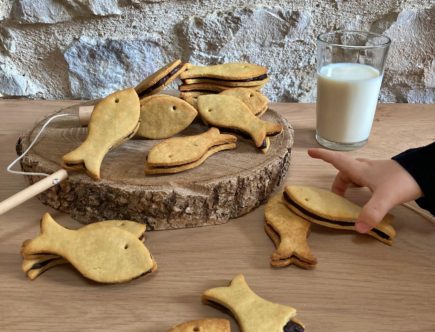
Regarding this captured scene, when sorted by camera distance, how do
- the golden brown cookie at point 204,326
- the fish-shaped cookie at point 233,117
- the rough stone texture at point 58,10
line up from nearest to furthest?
the golden brown cookie at point 204,326
the fish-shaped cookie at point 233,117
the rough stone texture at point 58,10

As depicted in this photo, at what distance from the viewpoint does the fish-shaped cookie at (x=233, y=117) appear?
634mm

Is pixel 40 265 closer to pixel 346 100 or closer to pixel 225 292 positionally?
pixel 225 292

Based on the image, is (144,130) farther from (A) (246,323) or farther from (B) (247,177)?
(A) (246,323)

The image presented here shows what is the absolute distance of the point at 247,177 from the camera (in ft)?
1.87

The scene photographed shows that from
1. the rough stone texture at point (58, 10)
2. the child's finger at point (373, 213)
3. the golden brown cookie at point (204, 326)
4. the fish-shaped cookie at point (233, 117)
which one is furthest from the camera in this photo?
the rough stone texture at point (58, 10)

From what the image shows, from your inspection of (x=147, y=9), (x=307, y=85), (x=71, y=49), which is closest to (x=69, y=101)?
(x=71, y=49)

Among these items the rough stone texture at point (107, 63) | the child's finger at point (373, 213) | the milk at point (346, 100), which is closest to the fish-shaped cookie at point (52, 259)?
the child's finger at point (373, 213)

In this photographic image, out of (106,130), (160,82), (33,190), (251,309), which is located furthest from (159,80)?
(251,309)

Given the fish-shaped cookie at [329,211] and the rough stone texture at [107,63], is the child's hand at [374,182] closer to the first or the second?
the fish-shaped cookie at [329,211]

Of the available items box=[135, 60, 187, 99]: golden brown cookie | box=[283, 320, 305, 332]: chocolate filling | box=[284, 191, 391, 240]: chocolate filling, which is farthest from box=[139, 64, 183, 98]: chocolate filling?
box=[283, 320, 305, 332]: chocolate filling

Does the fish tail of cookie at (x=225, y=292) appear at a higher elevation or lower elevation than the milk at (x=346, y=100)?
lower

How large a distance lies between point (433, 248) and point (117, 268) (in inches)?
12.9

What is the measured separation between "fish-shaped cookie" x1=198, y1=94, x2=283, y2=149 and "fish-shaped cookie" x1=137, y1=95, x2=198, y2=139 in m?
0.02

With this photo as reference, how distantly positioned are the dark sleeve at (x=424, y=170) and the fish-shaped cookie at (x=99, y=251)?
0.30 meters
